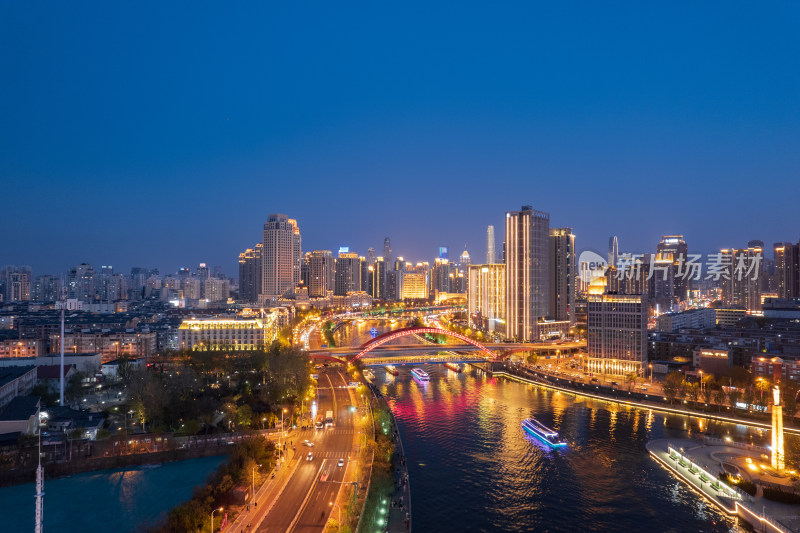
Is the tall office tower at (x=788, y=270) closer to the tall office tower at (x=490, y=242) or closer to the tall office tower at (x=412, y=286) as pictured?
the tall office tower at (x=490, y=242)

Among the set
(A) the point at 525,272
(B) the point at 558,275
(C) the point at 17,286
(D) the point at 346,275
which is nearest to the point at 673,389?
(A) the point at 525,272

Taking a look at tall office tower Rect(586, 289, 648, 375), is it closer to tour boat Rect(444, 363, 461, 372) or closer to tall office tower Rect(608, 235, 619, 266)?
tour boat Rect(444, 363, 461, 372)

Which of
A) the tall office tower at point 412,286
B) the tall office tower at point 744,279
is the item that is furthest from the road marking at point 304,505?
the tall office tower at point 412,286

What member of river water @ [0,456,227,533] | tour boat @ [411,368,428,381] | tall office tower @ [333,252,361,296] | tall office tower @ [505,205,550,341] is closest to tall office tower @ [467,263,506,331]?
tall office tower @ [505,205,550,341]

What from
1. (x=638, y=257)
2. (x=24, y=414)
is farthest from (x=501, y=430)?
(x=638, y=257)

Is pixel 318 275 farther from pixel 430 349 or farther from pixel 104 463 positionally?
pixel 104 463

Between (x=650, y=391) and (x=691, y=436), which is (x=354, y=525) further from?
(x=650, y=391)
